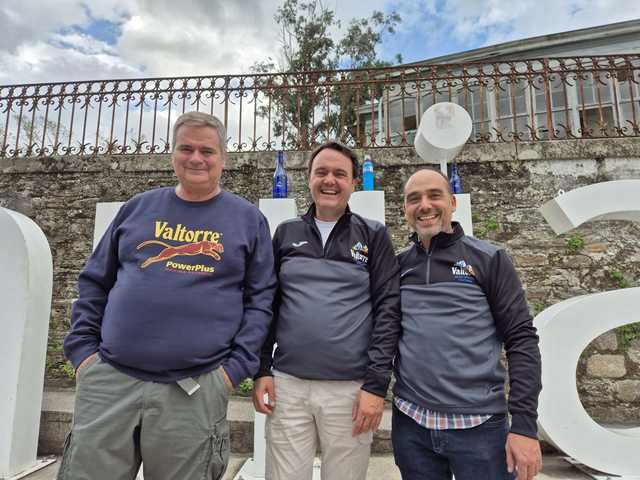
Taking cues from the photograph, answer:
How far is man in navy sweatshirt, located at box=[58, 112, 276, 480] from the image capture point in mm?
1314

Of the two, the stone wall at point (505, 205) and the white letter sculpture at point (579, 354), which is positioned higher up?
the stone wall at point (505, 205)

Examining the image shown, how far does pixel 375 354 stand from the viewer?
150cm

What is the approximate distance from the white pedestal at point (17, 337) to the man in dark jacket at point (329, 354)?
2.13 m

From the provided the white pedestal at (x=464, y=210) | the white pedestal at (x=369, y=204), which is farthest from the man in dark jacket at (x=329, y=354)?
the white pedestal at (x=464, y=210)

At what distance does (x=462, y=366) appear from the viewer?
1.41 metres

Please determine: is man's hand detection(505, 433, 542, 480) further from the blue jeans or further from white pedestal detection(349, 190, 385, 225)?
white pedestal detection(349, 190, 385, 225)

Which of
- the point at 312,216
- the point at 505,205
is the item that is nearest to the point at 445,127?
the point at 312,216

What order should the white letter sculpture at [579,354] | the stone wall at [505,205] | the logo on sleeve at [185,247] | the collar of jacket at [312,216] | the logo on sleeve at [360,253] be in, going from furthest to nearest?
the stone wall at [505,205]
the white letter sculpture at [579,354]
the collar of jacket at [312,216]
the logo on sleeve at [360,253]
the logo on sleeve at [185,247]

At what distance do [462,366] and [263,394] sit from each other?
0.80 m

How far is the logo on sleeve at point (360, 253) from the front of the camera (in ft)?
5.40

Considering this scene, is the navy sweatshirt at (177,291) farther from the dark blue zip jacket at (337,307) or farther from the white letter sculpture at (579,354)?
the white letter sculpture at (579,354)

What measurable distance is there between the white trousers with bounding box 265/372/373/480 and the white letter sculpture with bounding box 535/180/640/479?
5.62 ft

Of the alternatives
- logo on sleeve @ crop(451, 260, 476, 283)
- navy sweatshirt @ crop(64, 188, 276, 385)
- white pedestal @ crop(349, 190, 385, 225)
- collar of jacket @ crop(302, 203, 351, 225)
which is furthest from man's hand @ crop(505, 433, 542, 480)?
white pedestal @ crop(349, 190, 385, 225)

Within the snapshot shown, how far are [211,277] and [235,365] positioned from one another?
13.4 inches
